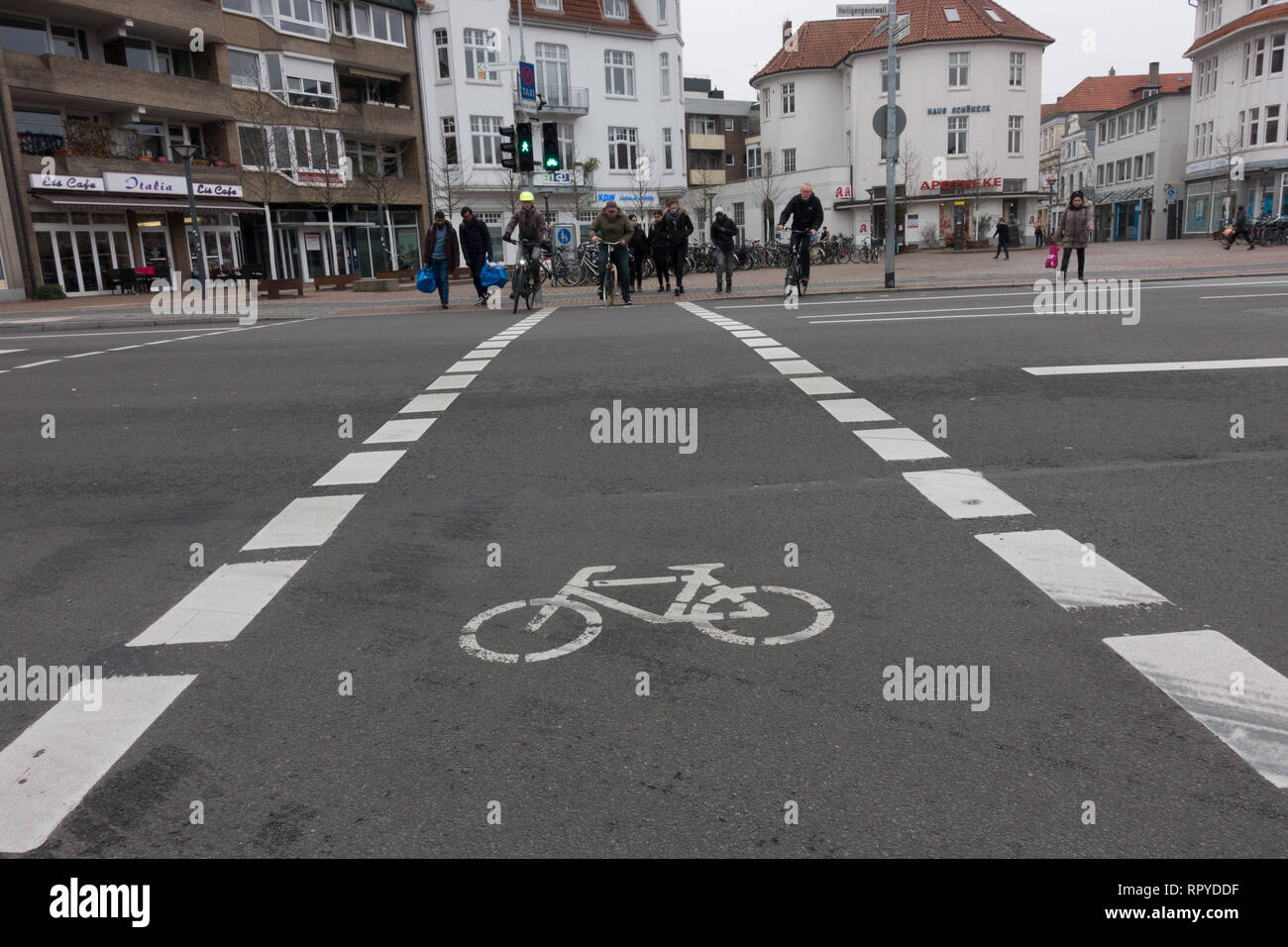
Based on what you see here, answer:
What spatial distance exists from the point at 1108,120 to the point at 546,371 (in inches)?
3687

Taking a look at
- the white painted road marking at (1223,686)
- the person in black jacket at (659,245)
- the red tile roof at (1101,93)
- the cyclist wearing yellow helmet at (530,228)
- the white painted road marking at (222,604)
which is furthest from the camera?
the red tile roof at (1101,93)

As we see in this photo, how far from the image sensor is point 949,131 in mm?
60750

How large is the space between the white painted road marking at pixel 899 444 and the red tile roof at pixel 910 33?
53749mm

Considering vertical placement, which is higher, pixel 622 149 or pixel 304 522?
pixel 622 149

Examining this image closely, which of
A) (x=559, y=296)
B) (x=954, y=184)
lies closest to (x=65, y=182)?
(x=559, y=296)

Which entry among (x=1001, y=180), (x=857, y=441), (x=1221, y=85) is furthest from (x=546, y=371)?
(x=1221, y=85)

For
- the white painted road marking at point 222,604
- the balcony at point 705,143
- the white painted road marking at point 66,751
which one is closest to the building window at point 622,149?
the balcony at point 705,143

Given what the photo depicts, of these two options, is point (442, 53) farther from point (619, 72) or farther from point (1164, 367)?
point (1164, 367)

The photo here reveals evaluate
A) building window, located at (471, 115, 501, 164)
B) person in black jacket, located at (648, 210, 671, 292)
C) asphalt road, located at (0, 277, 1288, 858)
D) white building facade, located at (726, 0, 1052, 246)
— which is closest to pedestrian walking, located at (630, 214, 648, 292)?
person in black jacket, located at (648, 210, 671, 292)

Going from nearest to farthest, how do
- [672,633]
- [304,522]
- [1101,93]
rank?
[672,633]
[304,522]
[1101,93]

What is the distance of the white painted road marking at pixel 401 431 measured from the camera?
7.42 m

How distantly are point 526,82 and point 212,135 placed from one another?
992 inches

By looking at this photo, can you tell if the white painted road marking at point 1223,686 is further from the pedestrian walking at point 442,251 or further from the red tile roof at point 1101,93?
the red tile roof at point 1101,93
